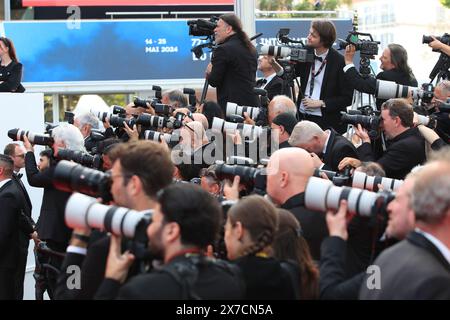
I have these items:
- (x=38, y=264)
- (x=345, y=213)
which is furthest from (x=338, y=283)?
(x=38, y=264)

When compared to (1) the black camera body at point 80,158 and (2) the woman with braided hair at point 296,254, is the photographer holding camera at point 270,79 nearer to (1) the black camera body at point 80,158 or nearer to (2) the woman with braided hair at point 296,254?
(1) the black camera body at point 80,158

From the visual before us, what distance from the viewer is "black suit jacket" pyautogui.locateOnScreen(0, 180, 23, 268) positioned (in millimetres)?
8320

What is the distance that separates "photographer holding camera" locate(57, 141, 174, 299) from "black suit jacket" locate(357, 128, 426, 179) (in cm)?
320

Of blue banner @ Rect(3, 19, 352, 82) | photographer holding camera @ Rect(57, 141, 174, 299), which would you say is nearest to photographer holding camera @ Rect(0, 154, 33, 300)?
photographer holding camera @ Rect(57, 141, 174, 299)

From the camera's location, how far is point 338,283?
420 centimetres

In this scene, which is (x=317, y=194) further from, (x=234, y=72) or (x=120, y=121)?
(x=234, y=72)

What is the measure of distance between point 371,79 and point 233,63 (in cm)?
140

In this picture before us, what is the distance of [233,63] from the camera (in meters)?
9.13

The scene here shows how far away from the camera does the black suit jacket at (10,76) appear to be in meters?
10.7

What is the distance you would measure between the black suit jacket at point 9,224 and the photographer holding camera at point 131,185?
13.4ft

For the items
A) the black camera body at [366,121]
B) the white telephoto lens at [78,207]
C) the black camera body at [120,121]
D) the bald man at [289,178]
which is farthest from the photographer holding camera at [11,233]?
the white telephoto lens at [78,207]

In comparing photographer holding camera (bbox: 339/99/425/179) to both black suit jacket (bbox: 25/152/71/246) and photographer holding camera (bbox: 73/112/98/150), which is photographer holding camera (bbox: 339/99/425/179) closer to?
black suit jacket (bbox: 25/152/71/246)
